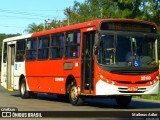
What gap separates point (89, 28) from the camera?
1864cm

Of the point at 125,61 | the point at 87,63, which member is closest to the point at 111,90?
the point at 125,61

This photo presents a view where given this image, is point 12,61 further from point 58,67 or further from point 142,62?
point 142,62

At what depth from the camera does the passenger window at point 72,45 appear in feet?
63.9

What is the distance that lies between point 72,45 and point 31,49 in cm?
482

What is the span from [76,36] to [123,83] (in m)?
3.03

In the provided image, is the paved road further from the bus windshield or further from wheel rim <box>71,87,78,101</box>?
the bus windshield

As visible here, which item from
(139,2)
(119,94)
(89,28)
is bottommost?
(119,94)

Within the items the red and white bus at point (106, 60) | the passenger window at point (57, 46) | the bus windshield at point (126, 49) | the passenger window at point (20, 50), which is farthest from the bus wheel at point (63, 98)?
the bus windshield at point (126, 49)

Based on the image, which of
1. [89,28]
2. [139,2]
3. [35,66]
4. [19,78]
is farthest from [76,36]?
[139,2]

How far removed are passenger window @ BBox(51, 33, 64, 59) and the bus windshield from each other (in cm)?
336

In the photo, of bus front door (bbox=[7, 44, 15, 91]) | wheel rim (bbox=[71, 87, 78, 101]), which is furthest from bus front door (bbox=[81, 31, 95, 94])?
bus front door (bbox=[7, 44, 15, 91])

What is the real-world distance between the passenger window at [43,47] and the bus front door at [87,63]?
3791 mm

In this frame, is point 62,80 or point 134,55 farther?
point 62,80

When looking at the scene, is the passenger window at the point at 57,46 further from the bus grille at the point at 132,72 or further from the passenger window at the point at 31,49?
the bus grille at the point at 132,72
